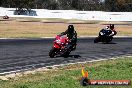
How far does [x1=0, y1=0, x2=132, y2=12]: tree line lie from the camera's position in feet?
344

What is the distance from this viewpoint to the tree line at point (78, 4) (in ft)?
Answer: 344

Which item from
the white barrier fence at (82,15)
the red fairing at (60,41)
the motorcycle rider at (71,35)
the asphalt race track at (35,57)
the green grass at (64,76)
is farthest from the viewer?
the white barrier fence at (82,15)

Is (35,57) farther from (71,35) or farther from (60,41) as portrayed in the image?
(71,35)

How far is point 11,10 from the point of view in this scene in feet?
250

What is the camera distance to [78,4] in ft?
375

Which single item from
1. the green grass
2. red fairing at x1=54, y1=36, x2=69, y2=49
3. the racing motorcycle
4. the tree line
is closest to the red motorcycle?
red fairing at x1=54, y1=36, x2=69, y2=49

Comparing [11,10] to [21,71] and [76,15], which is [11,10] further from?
[21,71]

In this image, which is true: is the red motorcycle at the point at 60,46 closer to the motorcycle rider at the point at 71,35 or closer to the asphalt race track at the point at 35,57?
the motorcycle rider at the point at 71,35

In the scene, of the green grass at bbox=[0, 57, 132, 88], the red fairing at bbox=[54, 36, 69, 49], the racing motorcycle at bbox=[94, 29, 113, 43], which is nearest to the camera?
the green grass at bbox=[0, 57, 132, 88]

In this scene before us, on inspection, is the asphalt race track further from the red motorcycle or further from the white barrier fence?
the white barrier fence

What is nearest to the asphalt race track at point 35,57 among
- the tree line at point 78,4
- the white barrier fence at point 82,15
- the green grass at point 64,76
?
the green grass at point 64,76

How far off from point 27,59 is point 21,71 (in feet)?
11.5

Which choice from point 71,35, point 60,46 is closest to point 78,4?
point 71,35

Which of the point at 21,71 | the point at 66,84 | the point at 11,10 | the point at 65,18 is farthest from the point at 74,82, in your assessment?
A: the point at 11,10
